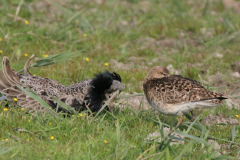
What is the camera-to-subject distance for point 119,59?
26.1ft

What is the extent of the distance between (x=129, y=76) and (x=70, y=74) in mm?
1177

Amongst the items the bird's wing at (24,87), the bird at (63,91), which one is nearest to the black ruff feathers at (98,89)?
the bird at (63,91)

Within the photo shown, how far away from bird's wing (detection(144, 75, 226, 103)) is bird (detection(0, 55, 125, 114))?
53 cm

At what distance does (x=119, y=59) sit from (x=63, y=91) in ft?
8.57

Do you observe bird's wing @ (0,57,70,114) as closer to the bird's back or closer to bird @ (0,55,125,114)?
bird @ (0,55,125,114)

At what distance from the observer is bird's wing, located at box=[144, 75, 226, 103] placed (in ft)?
16.3

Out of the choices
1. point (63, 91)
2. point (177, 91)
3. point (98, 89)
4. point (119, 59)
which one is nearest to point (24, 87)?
point (63, 91)

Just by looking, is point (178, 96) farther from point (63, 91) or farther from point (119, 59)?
point (119, 59)

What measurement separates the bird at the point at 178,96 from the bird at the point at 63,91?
0.54 metres

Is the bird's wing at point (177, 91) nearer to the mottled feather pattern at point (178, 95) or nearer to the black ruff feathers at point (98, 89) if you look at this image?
the mottled feather pattern at point (178, 95)

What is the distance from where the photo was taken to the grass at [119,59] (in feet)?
14.3

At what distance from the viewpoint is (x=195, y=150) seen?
462 cm

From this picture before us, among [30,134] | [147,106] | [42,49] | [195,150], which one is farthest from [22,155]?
[42,49]

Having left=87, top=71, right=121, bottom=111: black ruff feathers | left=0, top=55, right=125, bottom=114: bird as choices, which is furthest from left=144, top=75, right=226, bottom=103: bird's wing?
left=87, top=71, right=121, bottom=111: black ruff feathers
